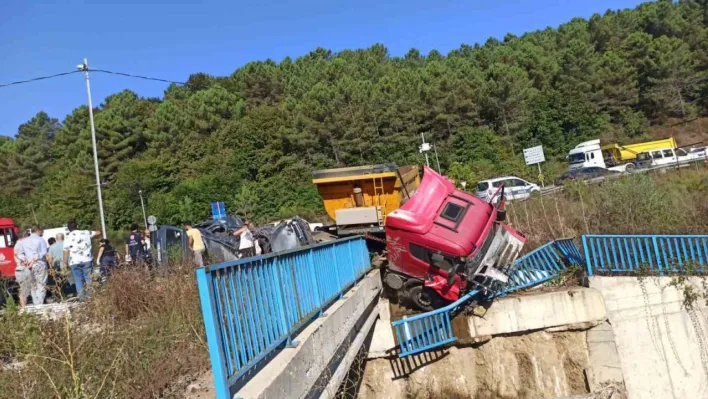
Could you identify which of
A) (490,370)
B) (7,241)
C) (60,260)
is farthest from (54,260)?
(7,241)

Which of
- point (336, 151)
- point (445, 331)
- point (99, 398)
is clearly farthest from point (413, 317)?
point (336, 151)

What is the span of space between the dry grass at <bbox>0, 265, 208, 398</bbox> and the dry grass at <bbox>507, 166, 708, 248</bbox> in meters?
8.94

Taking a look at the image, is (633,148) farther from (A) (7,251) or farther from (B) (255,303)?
(B) (255,303)

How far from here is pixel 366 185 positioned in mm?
11891

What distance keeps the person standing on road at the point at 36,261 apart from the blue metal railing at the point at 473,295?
5603 mm

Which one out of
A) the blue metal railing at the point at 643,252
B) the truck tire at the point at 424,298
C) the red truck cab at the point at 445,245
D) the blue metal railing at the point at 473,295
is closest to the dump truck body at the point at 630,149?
the blue metal railing at the point at 473,295

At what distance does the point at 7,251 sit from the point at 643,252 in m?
15.9

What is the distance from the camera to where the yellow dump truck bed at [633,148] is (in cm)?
3047

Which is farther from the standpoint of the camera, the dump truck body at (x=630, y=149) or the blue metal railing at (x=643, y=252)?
the dump truck body at (x=630, y=149)

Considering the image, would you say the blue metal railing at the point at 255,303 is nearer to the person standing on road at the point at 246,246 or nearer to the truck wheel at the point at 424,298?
the truck wheel at the point at 424,298

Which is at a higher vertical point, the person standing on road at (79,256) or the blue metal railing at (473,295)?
the person standing on road at (79,256)

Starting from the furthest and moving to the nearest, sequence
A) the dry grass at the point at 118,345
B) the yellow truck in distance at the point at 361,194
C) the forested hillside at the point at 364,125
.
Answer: the forested hillside at the point at 364,125, the yellow truck in distance at the point at 361,194, the dry grass at the point at 118,345

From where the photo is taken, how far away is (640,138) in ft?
131

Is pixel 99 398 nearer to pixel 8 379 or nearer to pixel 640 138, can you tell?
pixel 8 379
